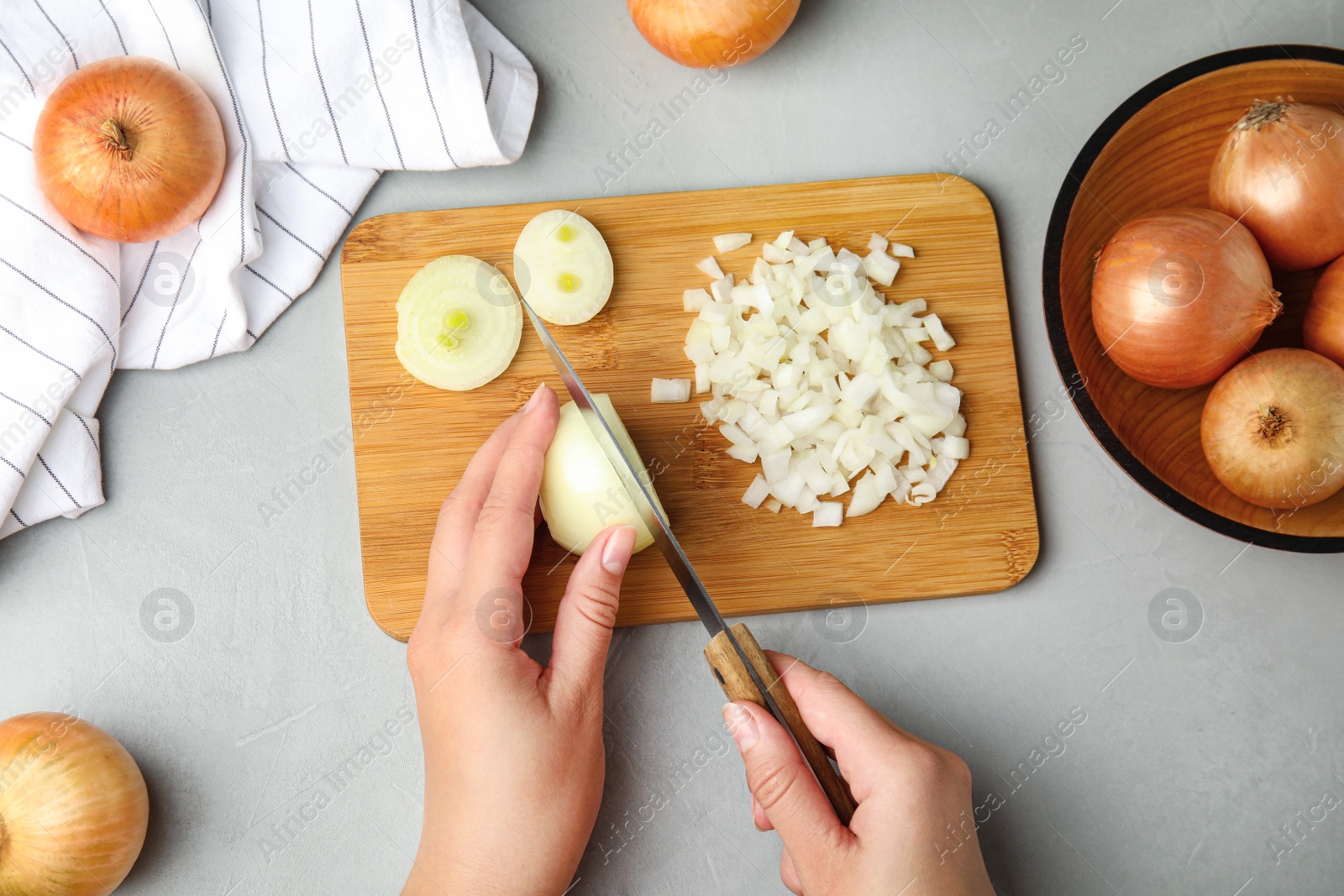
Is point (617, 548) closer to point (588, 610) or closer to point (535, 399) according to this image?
point (588, 610)

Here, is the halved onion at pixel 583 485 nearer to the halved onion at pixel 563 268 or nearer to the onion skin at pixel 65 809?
the halved onion at pixel 563 268

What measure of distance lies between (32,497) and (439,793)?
0.79 metres

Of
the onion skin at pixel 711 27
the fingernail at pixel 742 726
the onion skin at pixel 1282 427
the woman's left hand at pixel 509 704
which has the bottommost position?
the woman's left hand at pixel 509 704

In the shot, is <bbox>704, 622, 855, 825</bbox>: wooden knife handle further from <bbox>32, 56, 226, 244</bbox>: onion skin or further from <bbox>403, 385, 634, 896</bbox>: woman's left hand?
<bbox>32, 56, 226, 244</bbox>: onion skin

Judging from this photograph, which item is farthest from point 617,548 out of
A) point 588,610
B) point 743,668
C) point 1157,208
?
point 1157,208

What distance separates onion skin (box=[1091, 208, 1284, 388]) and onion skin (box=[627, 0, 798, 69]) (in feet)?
2.00

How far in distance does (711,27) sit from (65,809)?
144 cm

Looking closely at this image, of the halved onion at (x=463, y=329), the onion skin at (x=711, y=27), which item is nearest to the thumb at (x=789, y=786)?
the halved onion at (x=463, y=329)

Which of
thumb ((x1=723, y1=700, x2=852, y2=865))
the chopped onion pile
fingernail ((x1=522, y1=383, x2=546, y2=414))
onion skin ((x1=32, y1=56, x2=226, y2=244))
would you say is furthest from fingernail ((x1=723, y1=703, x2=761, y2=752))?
onion skin ((x1=32, y1=56, x2=226, y2=244))

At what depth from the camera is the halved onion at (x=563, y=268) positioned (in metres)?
1.28

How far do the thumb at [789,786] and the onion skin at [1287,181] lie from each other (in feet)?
3.06

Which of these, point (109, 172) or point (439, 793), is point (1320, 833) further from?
point (109, 172)

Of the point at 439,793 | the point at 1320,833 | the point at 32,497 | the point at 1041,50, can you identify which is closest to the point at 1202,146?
the point at 1041,50

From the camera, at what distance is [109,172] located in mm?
1202
